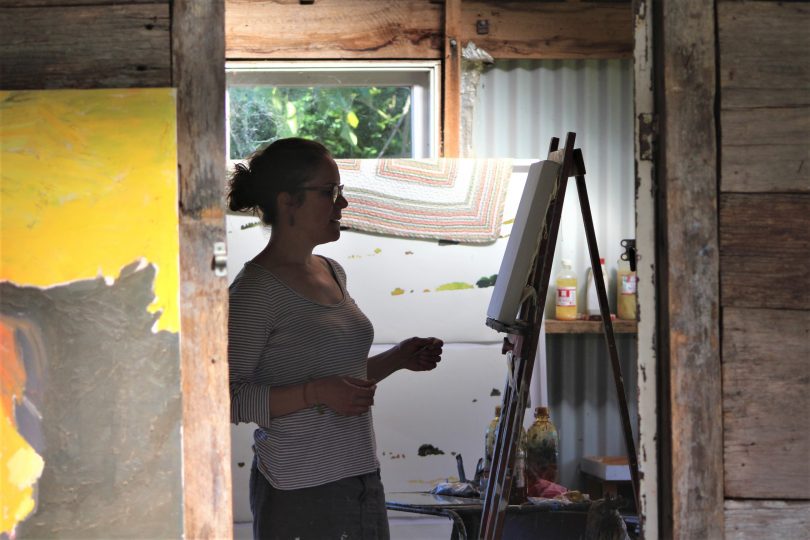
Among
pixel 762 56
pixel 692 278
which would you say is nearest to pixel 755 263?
pixel 692 278

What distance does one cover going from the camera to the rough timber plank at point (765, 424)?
2127 mm

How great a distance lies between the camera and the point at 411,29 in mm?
4645

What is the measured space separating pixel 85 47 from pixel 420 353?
140cm

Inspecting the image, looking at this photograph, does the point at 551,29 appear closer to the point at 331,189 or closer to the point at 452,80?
the point at 452,80

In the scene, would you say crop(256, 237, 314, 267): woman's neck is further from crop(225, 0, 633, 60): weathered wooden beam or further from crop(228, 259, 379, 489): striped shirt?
crop(225, 0, 633, 60): weathered wooden beam

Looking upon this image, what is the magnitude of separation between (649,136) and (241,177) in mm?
1220

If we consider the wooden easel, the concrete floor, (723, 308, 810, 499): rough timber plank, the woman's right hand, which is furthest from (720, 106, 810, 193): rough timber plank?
the concrete floor

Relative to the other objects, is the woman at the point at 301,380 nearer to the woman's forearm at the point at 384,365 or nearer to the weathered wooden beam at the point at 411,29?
the woman's forearm at the point at 384,365

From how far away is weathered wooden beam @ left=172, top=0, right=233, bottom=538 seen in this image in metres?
2.02

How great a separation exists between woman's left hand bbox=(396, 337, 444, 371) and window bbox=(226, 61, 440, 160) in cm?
193

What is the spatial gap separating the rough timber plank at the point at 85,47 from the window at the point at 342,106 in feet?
8.72

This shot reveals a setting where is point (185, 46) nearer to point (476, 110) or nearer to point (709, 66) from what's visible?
point (709, 66)

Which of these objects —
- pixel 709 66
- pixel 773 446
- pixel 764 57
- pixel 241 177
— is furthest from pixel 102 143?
pixel 773 446

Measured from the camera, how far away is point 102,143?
78.8 inches
